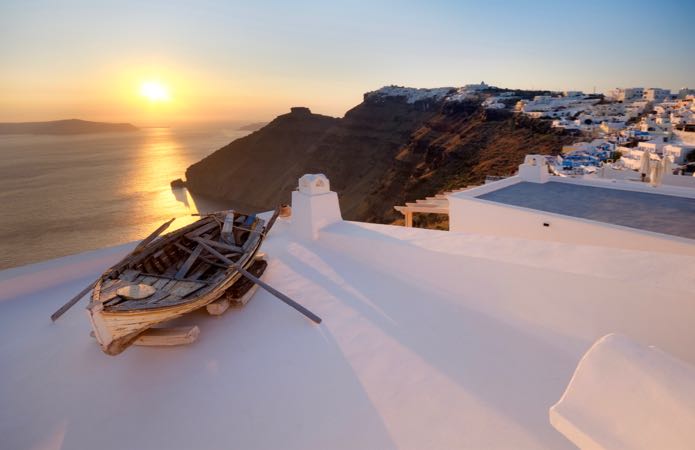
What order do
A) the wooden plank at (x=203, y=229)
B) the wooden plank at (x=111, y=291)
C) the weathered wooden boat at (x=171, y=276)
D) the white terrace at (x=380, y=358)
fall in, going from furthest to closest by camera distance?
the wooden plank at (x=203, y=229), the wooden plank at (x=111, y=291), the weathered wooden boat at (x=171, y=276), the white terrace at (x=380, y=358)

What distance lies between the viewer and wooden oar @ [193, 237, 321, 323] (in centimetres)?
323

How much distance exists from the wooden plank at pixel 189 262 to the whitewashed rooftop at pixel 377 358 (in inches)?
18.3

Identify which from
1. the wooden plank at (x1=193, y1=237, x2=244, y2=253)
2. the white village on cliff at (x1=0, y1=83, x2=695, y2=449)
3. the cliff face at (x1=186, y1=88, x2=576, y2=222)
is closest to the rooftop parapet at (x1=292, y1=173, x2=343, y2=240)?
the white village on cliff at (x1=0, y1=83, x2=695, y2=449)

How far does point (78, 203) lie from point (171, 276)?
48.8m

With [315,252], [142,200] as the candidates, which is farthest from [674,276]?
[142,200]

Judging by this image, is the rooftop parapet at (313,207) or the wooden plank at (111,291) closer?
the wooden plank at (111,291)

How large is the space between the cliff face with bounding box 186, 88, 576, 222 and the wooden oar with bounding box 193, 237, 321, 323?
78.9 feet

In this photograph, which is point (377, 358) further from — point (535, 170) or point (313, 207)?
point (535, 170)

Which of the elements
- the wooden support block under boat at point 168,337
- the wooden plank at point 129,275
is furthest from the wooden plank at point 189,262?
the wooden support block under boat at point 168,337

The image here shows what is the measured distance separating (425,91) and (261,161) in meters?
33.8

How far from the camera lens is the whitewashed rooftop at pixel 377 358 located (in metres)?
2.24

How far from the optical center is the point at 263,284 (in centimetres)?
346

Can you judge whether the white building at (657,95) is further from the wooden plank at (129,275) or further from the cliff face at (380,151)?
the wooden plank at (129,275)

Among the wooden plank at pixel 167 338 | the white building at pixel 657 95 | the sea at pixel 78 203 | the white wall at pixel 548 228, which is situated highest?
the white building at pixel 657 95
